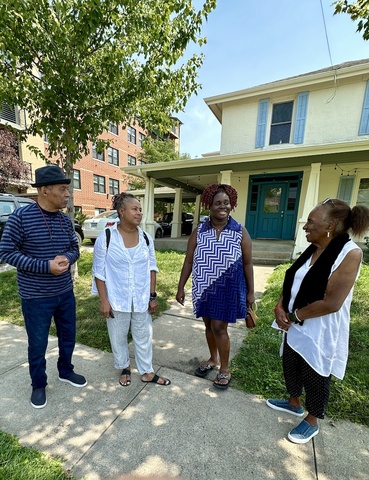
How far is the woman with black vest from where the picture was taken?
1.49 meters

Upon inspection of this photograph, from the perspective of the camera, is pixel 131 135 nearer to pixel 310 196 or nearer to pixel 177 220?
pixel 177 220

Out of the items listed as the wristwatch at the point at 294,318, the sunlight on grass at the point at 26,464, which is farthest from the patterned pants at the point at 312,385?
the sunlight on grass at the point at 26,464

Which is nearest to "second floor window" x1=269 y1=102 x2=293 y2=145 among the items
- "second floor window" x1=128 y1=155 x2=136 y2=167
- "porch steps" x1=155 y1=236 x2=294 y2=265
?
"porch steps" x1=155 y1=236 x2=294 y2=265

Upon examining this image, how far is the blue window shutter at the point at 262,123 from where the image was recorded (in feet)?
29.9

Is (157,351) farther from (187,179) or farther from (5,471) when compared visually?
(187,179)

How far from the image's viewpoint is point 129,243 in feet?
6.97

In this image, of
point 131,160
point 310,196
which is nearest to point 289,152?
point 310,196

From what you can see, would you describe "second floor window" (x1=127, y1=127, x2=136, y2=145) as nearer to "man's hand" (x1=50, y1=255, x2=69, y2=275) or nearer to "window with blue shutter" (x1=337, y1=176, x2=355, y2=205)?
"window with blue shutter" (x1=337, y1=176, x2=355, y2=205)

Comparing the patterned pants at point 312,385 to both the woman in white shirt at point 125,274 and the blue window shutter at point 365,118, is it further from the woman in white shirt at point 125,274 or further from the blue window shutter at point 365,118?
the blue window shutter at point 365,118

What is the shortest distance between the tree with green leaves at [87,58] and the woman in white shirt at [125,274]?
2960 millimetres

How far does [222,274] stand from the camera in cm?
210

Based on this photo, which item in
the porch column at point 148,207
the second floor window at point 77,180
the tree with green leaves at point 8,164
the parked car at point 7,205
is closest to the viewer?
the parked car at point 7,205

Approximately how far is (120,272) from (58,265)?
1.60ft

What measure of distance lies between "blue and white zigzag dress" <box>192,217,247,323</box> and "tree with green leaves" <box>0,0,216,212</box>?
3379mm
